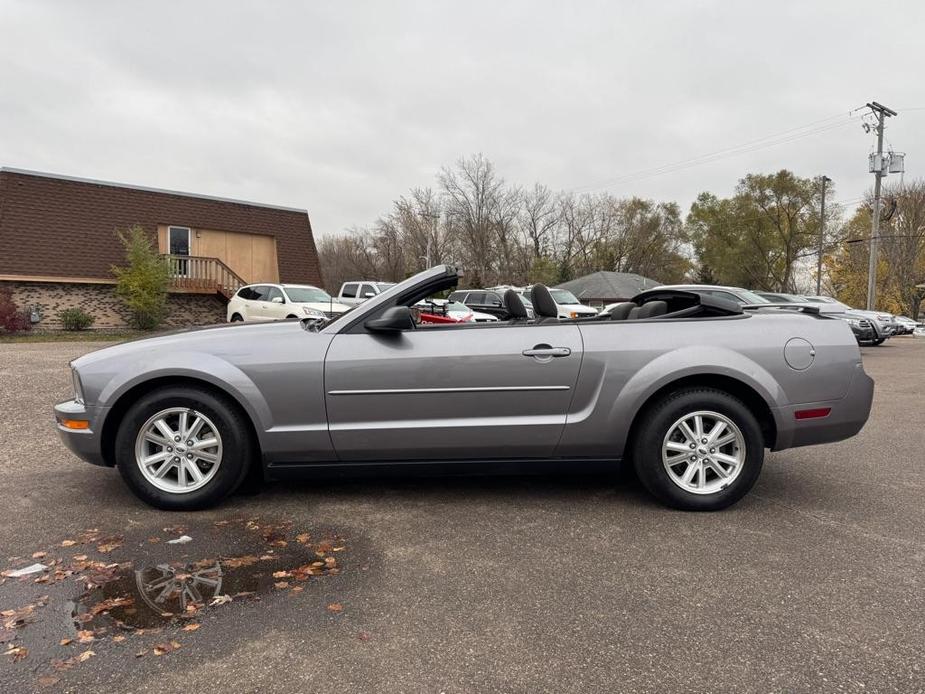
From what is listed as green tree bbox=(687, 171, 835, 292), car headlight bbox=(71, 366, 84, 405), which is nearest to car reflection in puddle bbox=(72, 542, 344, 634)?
car headlight bbox=(71, 366, 84, 405)

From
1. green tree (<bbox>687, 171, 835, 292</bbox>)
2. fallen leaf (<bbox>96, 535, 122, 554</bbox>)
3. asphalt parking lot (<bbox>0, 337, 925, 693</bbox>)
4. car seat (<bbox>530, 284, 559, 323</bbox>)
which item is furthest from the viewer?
green tree (<bbox>687, 171, 835, 292</bbox>)

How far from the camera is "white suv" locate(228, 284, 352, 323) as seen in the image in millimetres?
17781

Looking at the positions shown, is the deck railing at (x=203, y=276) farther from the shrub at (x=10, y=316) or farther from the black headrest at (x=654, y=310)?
the black headrest at (x=654, y=310)

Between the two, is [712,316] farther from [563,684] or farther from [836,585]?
[563,684]

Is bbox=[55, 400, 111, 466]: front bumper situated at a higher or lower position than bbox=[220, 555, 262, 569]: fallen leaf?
higher

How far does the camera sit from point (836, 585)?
2859 mm

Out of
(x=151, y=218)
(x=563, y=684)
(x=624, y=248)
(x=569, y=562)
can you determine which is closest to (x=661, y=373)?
(x=569, y=562)

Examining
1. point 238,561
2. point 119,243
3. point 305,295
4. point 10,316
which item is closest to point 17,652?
point 238,561

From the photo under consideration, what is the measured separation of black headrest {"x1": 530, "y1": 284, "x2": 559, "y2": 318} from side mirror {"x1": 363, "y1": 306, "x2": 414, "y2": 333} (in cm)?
88

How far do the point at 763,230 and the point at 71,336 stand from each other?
50.8 m

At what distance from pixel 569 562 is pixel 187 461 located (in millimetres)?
2353

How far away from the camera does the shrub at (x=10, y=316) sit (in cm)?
1856

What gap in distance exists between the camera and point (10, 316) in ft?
61.3

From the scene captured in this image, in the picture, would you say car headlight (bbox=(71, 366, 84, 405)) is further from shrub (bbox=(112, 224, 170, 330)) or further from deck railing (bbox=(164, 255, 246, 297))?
deck railing (bbox=(164, 255, 246, 297))
